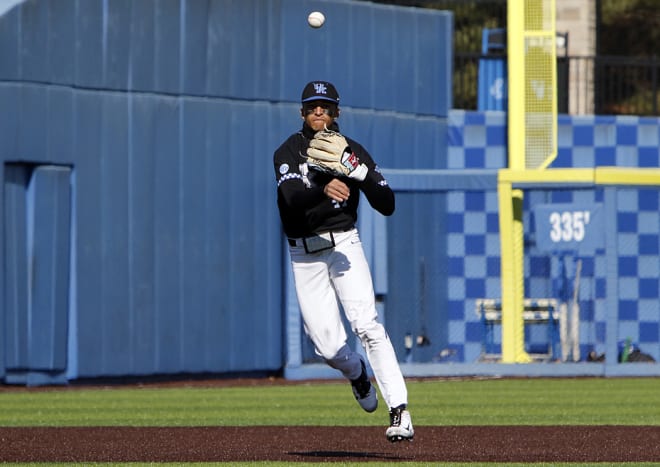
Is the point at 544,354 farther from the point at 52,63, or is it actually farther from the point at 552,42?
the point at 52,63

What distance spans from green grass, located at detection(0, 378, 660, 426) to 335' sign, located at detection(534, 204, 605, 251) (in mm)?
1715

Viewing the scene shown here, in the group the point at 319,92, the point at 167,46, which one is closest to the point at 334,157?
the point at 319,92

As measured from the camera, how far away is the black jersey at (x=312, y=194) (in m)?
7.50

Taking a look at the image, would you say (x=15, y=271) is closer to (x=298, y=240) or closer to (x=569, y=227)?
(x=569, y=227)

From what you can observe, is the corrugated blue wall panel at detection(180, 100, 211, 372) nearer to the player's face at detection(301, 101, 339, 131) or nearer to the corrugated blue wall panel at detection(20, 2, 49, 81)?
the corrugated blue wall panel at detection(20, 2, 49, 81)

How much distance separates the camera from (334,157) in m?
7.32

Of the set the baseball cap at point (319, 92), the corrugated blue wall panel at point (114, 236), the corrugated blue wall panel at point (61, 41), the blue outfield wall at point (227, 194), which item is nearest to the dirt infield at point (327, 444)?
the baseball cap at point (319, 92)

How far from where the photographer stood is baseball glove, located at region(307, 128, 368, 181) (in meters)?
7.32

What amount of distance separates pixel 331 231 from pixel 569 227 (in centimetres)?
944

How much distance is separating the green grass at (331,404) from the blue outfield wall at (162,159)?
0.99 meters

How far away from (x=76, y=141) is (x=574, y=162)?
679 centimetres

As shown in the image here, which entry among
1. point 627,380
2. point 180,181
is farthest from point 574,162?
point 180,181

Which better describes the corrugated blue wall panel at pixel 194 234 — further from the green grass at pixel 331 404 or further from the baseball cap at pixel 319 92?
the baseball cap at pixel 319 92

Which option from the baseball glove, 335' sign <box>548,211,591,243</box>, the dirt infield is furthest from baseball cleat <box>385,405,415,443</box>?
335' sign <box>548,211,591,243</box>
